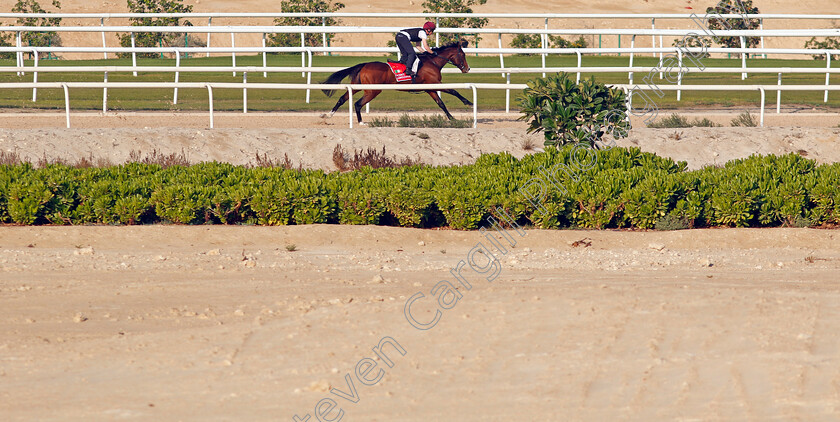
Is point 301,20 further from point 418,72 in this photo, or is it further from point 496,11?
point 496,11

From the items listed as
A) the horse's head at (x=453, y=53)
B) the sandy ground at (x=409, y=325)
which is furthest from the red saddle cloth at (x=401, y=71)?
the sandy ground at (x=409, y=325)

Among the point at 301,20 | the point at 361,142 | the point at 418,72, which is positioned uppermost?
the point at 301,20

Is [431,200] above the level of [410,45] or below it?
below

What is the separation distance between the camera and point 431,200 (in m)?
8.05

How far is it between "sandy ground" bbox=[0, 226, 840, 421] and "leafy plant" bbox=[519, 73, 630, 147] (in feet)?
11.2

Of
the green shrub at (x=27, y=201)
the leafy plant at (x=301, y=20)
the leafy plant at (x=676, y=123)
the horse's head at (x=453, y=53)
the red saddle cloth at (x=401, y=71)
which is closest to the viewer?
the green shrub at (x=27, y=201)

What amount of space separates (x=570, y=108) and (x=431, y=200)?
2.66m

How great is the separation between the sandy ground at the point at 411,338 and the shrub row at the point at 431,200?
116 cm

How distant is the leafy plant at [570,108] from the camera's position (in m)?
10.0

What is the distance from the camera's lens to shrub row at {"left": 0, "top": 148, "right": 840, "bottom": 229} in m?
7.93

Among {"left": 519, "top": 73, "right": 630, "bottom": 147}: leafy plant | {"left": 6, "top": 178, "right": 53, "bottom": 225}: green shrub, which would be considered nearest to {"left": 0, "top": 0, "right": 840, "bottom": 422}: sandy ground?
{"left": 6, "top": 178, "right": 53, "bottom": 225}: green shrub

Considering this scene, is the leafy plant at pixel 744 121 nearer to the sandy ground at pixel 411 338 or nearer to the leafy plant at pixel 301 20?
the sandy ground at pixel 411 338

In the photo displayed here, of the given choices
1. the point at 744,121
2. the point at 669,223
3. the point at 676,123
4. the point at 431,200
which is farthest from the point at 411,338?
the point at 744,121

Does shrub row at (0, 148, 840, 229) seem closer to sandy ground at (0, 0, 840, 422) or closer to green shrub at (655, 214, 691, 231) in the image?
green shrub at (655, 214, 691, 231)
